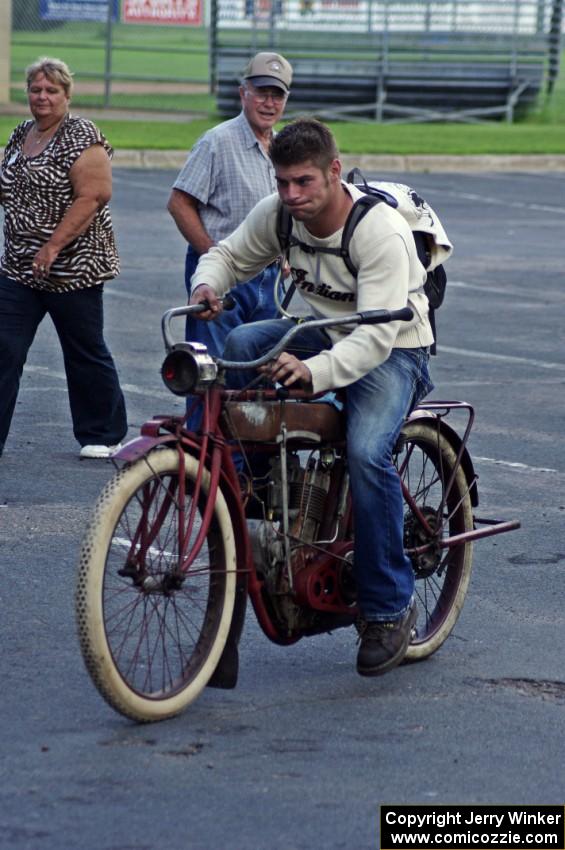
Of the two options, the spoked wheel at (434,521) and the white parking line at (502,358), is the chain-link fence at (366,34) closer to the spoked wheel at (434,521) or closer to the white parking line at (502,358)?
the white parking line at (502,358)

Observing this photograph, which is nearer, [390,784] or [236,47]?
[390,784]

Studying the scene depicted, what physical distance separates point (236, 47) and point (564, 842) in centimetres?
2844

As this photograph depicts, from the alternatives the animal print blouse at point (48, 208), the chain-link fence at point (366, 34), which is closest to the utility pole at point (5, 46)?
the chain-link fence at point (366, 34)

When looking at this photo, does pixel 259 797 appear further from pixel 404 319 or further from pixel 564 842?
pixel 404 319

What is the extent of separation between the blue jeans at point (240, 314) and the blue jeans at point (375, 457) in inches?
86.9

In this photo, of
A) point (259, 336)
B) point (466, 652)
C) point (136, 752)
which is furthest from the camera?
point (466, 652)

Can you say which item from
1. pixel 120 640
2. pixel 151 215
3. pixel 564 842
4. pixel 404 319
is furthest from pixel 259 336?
pixel 151 215

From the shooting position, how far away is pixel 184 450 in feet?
16.3

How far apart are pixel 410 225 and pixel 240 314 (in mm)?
2427

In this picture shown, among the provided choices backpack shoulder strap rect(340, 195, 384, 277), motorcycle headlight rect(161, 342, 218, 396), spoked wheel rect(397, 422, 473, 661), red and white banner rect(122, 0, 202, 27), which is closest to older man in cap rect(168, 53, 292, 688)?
spoked wheel rect(397, 422, 473, 661)

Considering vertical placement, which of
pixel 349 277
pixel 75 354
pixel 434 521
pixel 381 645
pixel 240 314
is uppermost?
pixel 349 277

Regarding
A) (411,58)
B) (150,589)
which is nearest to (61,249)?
(150,589)

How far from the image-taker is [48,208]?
28.1 ft

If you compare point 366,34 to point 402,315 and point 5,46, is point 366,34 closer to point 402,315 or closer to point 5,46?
point 5,46
